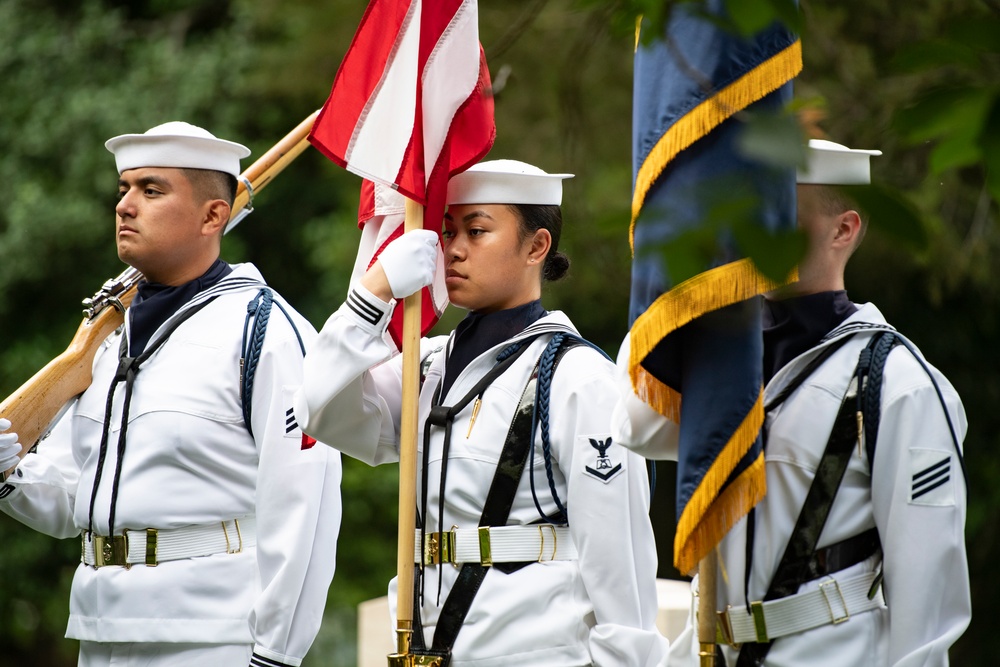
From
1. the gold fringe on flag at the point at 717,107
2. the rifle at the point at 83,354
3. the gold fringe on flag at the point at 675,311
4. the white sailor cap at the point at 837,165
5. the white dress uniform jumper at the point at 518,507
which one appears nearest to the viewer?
the gold fringe on flag at the point at 675,311

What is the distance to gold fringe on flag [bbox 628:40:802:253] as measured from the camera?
319 cm

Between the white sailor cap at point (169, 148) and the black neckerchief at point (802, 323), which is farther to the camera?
the white sailor cap at point (169, 148)

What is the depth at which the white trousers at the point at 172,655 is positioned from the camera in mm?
4324

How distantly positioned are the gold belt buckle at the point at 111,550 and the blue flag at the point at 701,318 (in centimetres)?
194

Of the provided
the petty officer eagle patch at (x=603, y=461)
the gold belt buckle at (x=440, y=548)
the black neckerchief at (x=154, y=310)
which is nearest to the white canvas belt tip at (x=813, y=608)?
the petty officer eagle patch at (x=603, y=461)

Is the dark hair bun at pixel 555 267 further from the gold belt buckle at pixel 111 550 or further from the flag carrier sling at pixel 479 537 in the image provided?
the gold belt buckle at pixel 111 550

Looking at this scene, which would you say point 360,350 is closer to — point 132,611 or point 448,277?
point 448,277

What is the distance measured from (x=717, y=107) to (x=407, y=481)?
1.33m

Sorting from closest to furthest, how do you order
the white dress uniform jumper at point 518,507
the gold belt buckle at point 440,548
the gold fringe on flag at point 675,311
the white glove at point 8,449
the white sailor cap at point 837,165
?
1. the gold fringe on flag at point 675,311
2. the white sailor cap at point 837,165
3. the white dress uniform jumper at point 518,507
4. the gold belt buckle at point 440,548
5. the white glove at point 8,449

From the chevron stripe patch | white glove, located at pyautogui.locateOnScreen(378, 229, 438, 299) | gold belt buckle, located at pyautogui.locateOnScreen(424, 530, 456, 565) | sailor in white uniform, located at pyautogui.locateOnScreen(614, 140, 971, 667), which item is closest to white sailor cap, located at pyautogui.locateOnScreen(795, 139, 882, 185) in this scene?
sailor in white uniform, located at pyautogui.locateOnScreen(614, 140, 971, 667)

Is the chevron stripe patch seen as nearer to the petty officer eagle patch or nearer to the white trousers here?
the petty officer eagle patch

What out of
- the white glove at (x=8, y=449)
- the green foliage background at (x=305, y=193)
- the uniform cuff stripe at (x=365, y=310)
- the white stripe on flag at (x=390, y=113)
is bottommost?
the white glove at (x=8, y=449)

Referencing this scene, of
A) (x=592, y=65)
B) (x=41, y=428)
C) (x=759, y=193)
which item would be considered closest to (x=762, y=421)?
(x=759, y=193)

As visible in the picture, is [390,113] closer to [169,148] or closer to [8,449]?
[169,148]
